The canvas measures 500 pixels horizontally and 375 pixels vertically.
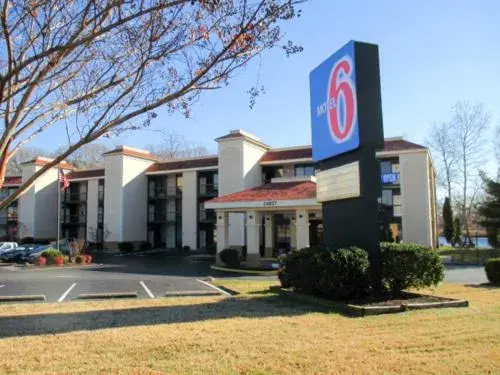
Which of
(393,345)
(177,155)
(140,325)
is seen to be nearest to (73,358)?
(140,325)

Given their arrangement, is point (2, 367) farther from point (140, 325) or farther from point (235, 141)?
point (235, 141)

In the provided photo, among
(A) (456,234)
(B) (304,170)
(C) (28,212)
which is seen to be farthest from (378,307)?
(C) (28,212)

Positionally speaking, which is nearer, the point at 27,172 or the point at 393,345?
the point at 393,345

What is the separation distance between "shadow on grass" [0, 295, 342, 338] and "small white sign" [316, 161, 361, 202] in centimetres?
314

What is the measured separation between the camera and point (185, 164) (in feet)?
174

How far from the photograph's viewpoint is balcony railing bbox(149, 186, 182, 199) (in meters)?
54.7

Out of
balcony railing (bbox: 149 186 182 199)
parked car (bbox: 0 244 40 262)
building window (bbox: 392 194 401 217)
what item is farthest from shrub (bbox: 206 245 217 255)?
building window (bbox: 392 194 401 217)

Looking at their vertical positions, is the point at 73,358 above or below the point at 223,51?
below

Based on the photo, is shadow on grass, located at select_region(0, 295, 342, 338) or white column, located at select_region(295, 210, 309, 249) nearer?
shadow on grass, located at select_region(0, 295, 342, 338)

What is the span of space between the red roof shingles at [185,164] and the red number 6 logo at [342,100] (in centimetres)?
3585

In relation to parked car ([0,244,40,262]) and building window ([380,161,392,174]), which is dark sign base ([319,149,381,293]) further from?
parked car ([0,244,40,262])

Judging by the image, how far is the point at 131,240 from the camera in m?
52.9

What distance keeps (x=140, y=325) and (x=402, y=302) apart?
564cm

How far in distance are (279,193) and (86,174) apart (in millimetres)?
35052
